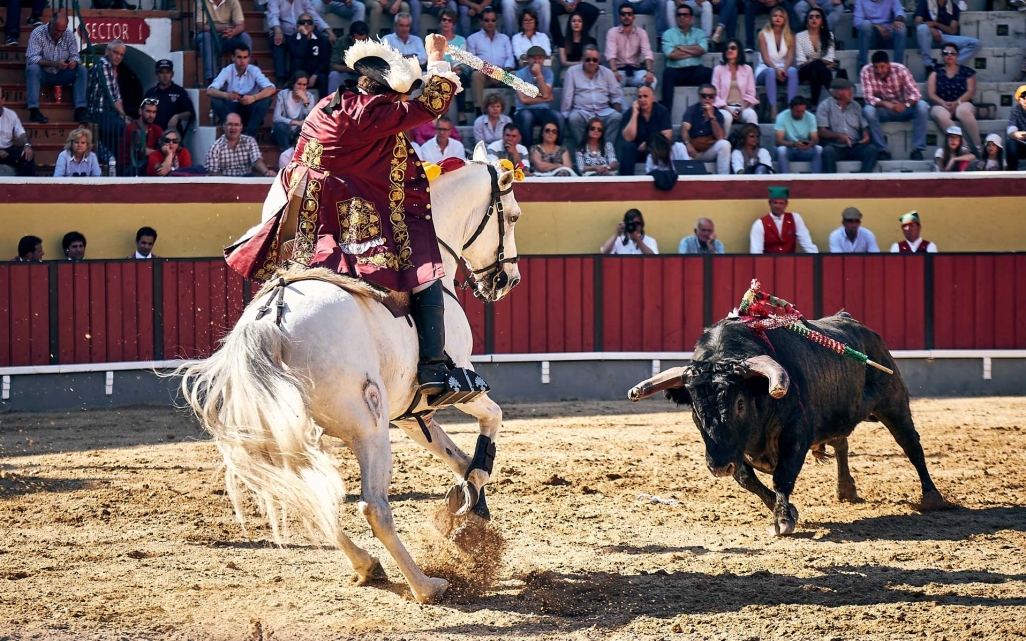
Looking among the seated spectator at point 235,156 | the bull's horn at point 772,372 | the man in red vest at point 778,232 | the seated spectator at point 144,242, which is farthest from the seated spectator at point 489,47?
the bull's horn at point 772,372

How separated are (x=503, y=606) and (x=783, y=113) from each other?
31.0 ft

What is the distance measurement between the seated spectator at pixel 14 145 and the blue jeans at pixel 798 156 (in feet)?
24.6

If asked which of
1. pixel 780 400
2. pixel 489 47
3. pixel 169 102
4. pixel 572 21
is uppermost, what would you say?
pixel 572 21

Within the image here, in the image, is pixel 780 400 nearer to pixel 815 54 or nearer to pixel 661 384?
pixel 661 384

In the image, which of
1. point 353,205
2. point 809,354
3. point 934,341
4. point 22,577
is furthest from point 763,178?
point 22,577

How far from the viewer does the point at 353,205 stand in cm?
546

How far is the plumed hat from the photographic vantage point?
17.8 ft

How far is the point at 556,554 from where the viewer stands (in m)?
6.09

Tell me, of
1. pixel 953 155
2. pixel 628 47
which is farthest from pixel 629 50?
pixel 953 155

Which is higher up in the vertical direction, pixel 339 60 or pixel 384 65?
pixel 339 60

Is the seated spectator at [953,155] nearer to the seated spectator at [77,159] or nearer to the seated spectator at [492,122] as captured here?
the seated spectator at [492,122]

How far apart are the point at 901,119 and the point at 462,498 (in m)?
9.64

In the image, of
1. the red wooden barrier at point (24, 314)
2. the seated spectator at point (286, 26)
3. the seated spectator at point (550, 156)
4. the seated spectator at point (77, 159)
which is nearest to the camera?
the red wooden barrier at point (24, 314)

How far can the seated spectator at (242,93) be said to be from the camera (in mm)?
12977
